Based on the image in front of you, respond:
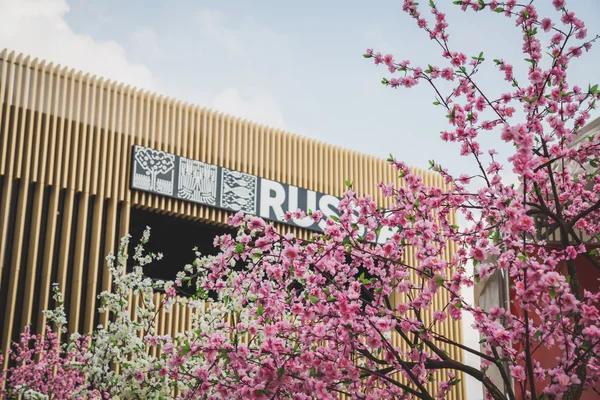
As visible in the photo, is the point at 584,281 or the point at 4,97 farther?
the point at 4,97

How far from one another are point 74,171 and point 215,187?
9.98 feet

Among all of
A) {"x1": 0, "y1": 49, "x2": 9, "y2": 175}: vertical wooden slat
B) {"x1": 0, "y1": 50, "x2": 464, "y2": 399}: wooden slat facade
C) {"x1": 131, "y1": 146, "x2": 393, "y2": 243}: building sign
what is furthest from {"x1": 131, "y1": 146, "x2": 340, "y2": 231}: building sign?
{"x1": 0, "y1": 49, "x2": 9, "y2": 175}: vertical wooden slat

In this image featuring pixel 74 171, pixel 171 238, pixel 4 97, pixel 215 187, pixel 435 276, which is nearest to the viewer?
pixel 435 276

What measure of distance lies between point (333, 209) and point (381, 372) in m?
12.6

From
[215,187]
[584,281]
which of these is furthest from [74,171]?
[584,281]

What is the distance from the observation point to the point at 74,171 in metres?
14.5

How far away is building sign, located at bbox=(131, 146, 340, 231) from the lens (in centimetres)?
1545

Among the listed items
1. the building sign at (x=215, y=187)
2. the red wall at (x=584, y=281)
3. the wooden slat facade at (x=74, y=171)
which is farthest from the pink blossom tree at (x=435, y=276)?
the building sign at (x=215, y=187)

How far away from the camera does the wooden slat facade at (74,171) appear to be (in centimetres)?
1352

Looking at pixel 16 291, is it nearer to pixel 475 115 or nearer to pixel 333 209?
pixel 333 209

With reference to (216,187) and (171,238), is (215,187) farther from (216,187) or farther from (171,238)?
(171,238)

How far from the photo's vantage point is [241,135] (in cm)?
1723

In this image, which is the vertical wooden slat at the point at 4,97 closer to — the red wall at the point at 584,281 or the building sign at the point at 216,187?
the building sign at the point at 216,187

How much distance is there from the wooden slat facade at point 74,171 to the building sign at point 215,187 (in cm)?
20
